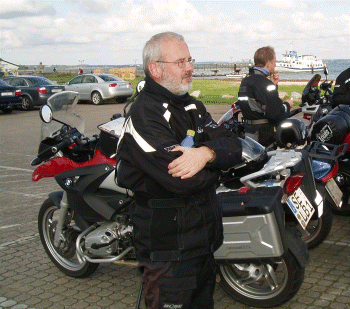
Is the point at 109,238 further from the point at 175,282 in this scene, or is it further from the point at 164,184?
the point at 164,184

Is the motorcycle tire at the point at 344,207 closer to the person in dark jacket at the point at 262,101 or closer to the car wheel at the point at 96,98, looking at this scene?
the person in dark jacket at the point at 262,101

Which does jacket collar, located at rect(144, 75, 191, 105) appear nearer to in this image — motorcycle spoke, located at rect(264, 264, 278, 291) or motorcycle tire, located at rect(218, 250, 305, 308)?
motorcycle tire, located at rect(218, 250, 305, 308)

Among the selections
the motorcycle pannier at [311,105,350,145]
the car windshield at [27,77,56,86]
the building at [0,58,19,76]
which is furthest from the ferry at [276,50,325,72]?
the motorcycle pannier at [311,105,350,145]

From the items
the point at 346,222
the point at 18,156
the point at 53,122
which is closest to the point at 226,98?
the point at 18,156

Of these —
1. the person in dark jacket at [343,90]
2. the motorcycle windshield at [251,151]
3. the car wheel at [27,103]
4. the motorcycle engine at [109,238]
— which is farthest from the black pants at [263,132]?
the car wheel at [27,103]

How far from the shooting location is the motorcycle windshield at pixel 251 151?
12.0 ft

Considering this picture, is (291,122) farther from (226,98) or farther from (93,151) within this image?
(226,98)

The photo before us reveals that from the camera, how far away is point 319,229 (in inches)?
182

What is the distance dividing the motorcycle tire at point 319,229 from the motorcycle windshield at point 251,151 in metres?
1.16

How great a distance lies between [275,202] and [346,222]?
2.70m

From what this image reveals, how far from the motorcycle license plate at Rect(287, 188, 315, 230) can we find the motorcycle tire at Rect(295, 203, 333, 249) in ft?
2.35

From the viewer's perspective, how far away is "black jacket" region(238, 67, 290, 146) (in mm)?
5676

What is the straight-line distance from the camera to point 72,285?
429 cm

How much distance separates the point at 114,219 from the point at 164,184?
66.0 inches
